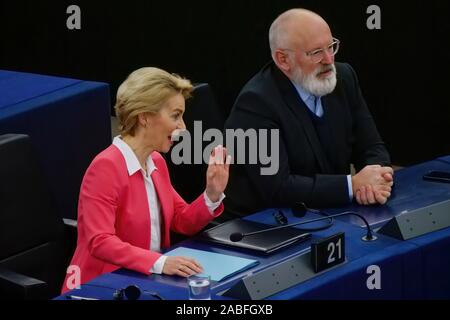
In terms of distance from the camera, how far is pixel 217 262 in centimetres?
373

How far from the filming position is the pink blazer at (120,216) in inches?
146

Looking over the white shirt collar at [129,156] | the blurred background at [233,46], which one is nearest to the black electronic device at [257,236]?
the white shirt collar at [129,156]

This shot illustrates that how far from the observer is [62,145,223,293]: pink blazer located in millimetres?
3707

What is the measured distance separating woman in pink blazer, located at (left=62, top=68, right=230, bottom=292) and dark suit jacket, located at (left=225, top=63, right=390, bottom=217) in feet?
1.54

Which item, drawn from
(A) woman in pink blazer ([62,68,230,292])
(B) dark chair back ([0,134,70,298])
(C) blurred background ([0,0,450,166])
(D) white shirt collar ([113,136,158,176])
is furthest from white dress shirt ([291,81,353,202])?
(C) blurred background ([0,0,450,166])

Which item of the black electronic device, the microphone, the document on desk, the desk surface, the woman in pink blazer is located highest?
the woman in pink blazer

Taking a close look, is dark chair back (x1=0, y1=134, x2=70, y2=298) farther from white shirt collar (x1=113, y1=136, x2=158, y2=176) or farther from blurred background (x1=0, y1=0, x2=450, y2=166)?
blurred background (x1=0, y1=0, x2=450, y2=166)

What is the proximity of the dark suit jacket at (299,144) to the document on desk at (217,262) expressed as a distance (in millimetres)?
686

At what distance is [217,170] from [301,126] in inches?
28.4

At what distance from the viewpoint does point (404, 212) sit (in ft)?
13.3

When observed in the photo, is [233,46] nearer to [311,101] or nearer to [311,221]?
[311,101]

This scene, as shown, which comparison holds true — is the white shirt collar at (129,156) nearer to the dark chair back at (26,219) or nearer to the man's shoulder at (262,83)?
the dark chair back at (26,219)

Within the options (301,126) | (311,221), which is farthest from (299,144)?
(311,221)
